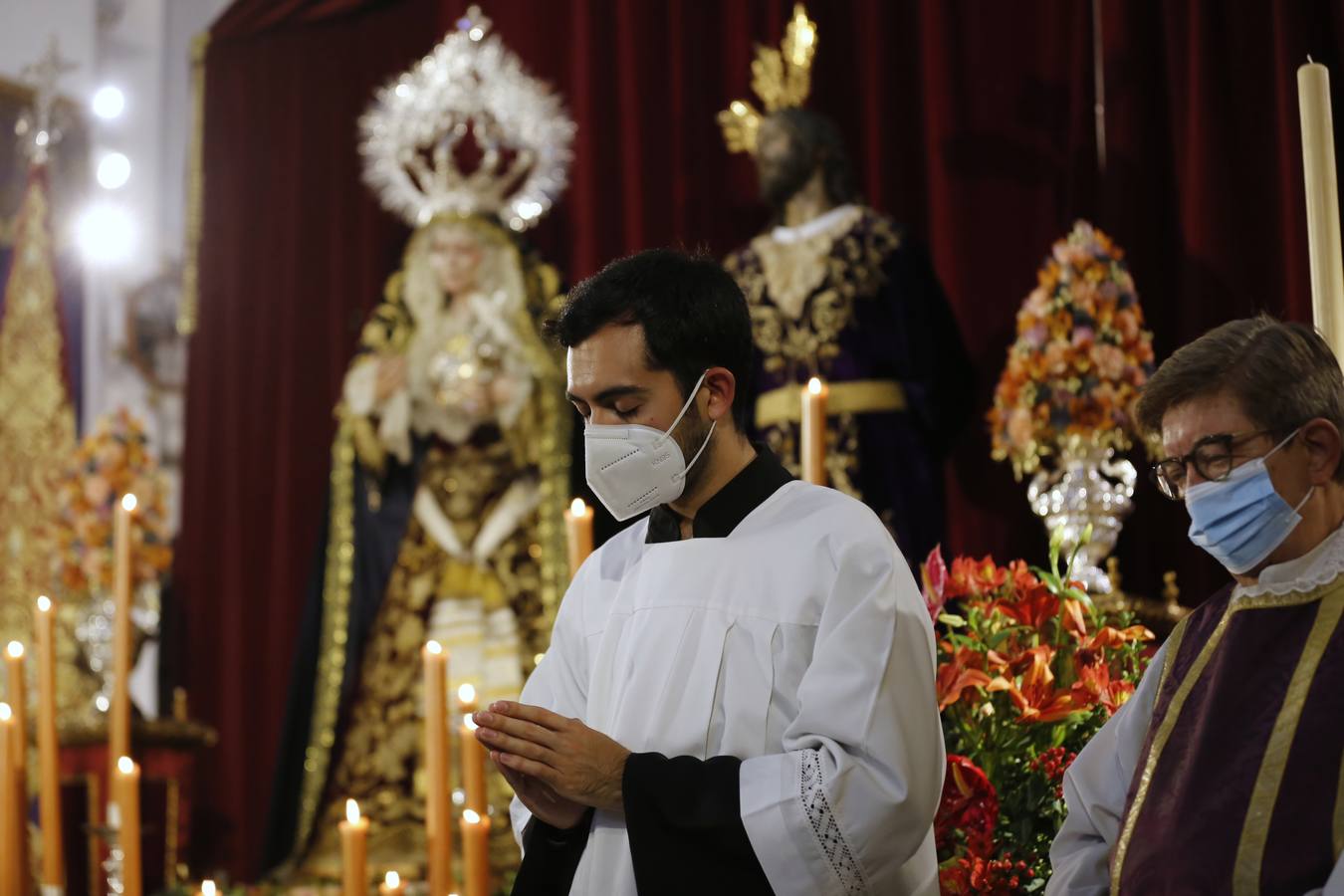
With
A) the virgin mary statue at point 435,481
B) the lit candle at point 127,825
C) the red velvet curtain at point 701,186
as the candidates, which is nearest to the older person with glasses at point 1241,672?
the red velvet curtain at point 701,186

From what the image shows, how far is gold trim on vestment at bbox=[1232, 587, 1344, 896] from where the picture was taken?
1.75m

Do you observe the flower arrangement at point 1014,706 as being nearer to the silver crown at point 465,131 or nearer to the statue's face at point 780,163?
the statue's face at point 780,163

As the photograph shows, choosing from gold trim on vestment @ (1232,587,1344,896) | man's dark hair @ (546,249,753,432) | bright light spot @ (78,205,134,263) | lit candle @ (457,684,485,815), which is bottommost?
lit candle @ (457,684,485,815)

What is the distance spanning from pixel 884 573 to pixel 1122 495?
1.94m

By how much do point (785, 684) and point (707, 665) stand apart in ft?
0.33

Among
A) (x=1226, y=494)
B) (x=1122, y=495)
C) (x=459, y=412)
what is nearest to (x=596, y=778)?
(x=1226, y=494)

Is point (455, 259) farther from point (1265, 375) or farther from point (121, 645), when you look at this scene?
point (1265, 375)

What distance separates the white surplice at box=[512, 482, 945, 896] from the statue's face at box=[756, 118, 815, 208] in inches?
93.2

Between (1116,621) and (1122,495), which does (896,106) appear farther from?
(1116,621)

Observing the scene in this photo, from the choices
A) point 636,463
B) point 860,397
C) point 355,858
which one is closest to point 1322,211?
point 636,463

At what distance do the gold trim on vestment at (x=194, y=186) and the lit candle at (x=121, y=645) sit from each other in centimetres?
287

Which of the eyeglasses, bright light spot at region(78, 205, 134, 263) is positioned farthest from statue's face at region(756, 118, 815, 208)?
bright light spot at region(78, 205, 134, 263)

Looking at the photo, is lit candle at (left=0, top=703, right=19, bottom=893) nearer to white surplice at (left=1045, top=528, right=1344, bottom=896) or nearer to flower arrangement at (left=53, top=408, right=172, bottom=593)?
white surplice at (left=1045, top=528, right=1344, bottom=896)

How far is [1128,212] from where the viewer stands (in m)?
4.31
